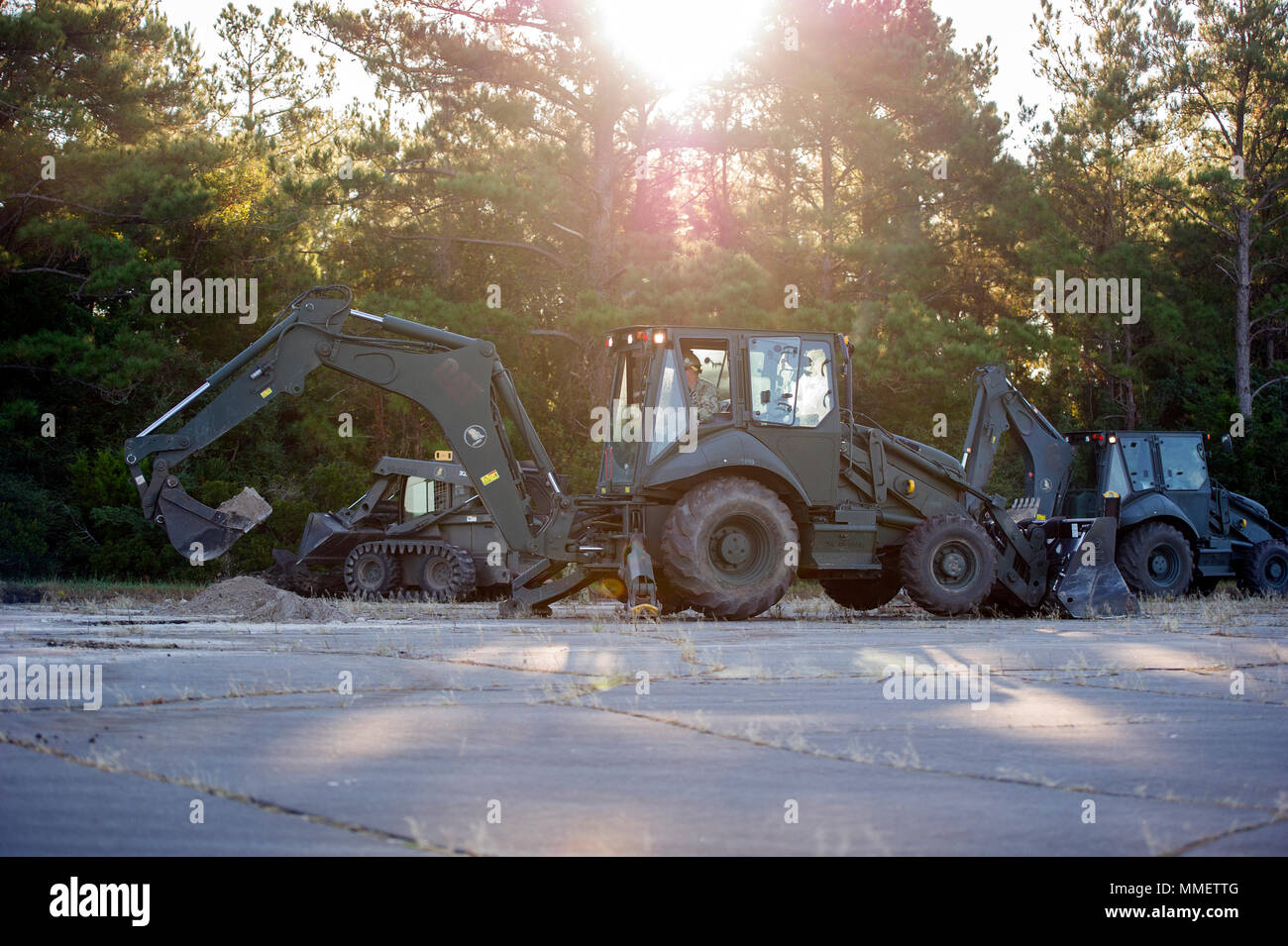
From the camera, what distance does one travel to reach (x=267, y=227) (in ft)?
95.5

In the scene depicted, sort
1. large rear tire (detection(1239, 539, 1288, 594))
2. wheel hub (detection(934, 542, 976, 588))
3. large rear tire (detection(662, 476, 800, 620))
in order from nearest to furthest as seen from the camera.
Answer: large rear tire (detection(662, 476, 800, 620)), wheel hub (detection(934, 542, 976, 588)), large rear tire (detection(1239, 539, 1288, 594))

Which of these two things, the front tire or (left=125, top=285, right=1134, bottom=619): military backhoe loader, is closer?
(left=125, top=285, right=1134, bottom=619): military backhoe loader

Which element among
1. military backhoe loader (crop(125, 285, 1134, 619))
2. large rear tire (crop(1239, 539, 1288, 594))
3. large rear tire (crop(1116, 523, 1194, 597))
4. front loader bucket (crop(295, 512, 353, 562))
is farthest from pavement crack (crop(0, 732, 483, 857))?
large rear tire (crop(1239, 539, 1288, 594))

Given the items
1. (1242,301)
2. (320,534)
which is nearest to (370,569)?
(320,534)

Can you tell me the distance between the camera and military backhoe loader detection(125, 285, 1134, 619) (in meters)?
12.9

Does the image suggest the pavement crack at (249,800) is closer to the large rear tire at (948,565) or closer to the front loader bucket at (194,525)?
the front loader bucket at (194,525)

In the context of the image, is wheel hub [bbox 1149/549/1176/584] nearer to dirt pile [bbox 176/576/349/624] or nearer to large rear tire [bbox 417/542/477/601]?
large rear tire [bbox 417/542/477/601]

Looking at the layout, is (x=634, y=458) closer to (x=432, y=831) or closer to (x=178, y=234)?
(x=432, y=831)

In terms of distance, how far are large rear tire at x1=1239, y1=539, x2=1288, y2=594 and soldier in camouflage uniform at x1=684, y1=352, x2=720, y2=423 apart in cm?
996

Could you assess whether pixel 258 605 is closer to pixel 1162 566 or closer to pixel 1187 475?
pixel 1162 566

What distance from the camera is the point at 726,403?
13.2 m

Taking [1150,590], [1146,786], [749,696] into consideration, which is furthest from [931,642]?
[1150,590]

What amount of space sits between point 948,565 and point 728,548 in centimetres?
264
